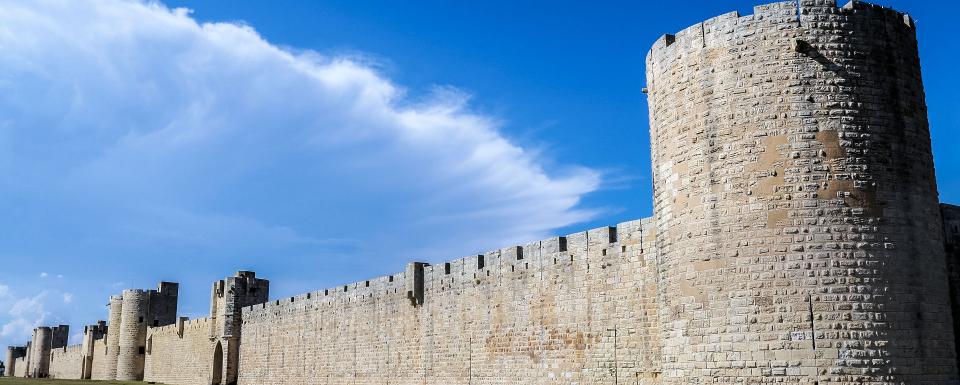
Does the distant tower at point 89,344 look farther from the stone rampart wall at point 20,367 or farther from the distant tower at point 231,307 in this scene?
the stone rampart wall at point 20,367

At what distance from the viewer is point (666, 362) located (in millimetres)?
13773

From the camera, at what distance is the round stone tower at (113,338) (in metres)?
53.4

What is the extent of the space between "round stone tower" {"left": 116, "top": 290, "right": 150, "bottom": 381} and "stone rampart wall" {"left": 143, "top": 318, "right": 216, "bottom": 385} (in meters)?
1.53

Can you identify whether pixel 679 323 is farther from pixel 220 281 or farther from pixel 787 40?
pixel 220 281

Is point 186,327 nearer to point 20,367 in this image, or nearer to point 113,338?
point 113,338

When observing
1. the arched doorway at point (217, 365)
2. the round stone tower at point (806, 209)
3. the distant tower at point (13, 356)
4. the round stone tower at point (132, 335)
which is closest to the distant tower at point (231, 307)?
the arched doorway at point (217, 365)

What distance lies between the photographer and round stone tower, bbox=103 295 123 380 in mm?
53406

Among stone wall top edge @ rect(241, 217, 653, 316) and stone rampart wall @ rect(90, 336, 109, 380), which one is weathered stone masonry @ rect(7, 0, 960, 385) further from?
stone rampart wall @ rect(90, 336, 109, 380)

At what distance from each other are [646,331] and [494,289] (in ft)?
17.3

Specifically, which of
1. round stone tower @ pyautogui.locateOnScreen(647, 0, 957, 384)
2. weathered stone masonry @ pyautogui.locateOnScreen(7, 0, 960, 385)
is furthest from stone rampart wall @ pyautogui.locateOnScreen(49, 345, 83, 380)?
round stone tower @ pyautogui.locateOnScreen(647, 0, 957, 384)

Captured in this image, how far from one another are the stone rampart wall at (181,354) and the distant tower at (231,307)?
960 mm

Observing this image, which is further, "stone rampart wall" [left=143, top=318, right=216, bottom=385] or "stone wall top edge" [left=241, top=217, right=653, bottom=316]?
"stone rampart wall" [left=143, top=318, right=216, bottom=385]

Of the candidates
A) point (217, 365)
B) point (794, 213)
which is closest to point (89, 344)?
point (217, 365)

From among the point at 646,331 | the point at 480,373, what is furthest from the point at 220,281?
the point at 646,331
